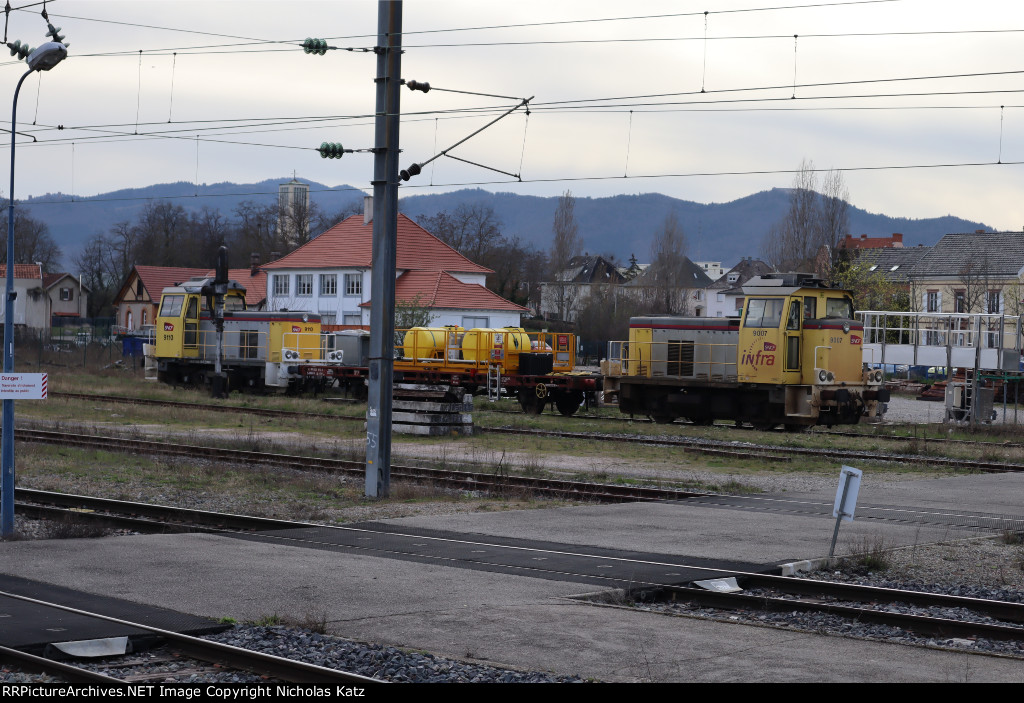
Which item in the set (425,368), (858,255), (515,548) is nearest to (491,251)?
(858,255)

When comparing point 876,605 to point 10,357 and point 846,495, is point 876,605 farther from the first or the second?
point 10,357

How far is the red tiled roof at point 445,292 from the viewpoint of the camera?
62781 mm

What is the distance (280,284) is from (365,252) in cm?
756

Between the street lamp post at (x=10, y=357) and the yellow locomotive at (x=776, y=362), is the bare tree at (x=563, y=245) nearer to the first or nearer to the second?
the yellow locomotive at (x=776, y=362)

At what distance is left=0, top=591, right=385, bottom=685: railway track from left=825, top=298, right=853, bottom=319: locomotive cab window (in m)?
23.8

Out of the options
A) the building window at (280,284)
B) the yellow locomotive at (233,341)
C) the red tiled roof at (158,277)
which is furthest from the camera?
the red tiled roof at (158,277)

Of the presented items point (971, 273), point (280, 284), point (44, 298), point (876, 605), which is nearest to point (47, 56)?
point (876, 605)

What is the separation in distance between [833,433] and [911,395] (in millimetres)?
24579

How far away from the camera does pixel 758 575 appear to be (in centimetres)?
1057

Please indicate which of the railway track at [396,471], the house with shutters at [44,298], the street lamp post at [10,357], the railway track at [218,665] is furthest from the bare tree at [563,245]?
the railway track at [218,665]

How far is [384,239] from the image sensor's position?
1669 centimetres

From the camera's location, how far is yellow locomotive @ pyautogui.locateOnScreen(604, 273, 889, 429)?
2859 centimetres

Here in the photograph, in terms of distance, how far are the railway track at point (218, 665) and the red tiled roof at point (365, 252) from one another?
58969 millimetres
